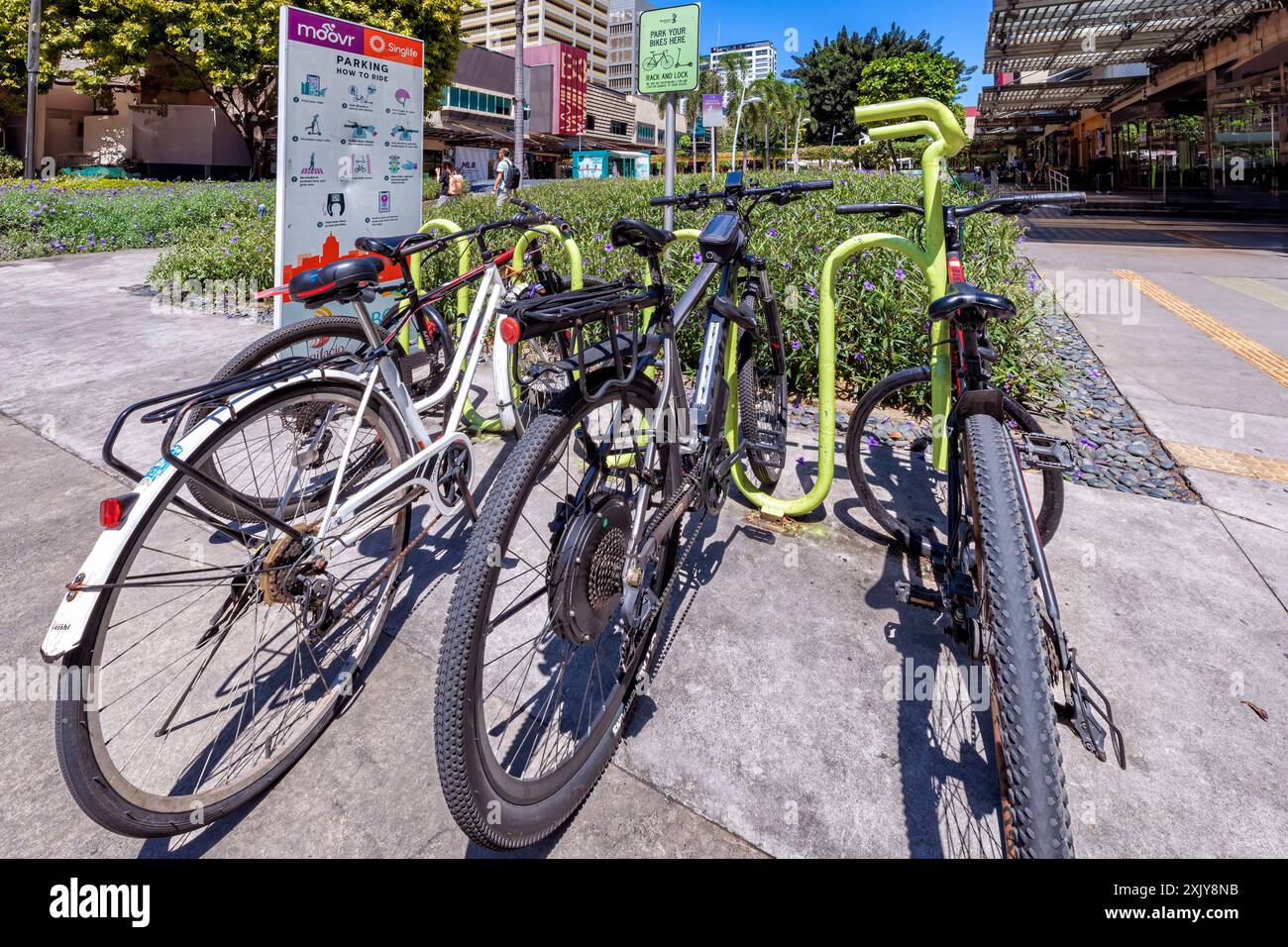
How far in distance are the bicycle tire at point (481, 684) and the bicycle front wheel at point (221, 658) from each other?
0.64 metres

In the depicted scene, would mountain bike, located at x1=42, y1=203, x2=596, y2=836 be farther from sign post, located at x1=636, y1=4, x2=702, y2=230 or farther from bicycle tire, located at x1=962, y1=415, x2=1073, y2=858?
sign post, located at x1=636, y1=4, x2=702, y2=230

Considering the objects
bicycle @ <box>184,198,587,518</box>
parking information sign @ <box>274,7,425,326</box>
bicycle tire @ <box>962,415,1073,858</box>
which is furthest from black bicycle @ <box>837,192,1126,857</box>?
parking information sign @ <box>274,7,425,326</box>

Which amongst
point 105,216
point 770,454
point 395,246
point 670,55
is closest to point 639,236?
point 395,246

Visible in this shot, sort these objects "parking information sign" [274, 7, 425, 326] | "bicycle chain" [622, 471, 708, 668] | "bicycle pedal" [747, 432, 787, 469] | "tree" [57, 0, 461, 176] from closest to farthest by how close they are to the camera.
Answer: "bicycle chain" [622, 471, 708, 668], "bicycle pedal" [747, 432, 787, 469], "parking information sign" [274, 7, 425, 326], "tree" [57, 0, 461, 176]

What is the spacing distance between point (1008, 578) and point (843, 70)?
2637 inches

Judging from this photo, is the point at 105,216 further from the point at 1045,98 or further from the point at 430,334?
the point at 1045,98

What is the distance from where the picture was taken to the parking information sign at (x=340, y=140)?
427 centimetres

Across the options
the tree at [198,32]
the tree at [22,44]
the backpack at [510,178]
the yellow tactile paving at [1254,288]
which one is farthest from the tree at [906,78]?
the backpack at [510,178]

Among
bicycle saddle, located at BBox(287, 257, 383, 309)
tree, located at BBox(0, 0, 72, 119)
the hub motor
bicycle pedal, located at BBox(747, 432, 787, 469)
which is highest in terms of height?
tree, located at BBox(0, 0, 72, 119)

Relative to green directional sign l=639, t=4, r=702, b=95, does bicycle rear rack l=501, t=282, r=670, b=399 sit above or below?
below

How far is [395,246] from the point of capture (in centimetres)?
266

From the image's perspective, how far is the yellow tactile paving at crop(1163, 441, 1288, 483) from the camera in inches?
141

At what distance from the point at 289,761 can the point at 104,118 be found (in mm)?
37703
